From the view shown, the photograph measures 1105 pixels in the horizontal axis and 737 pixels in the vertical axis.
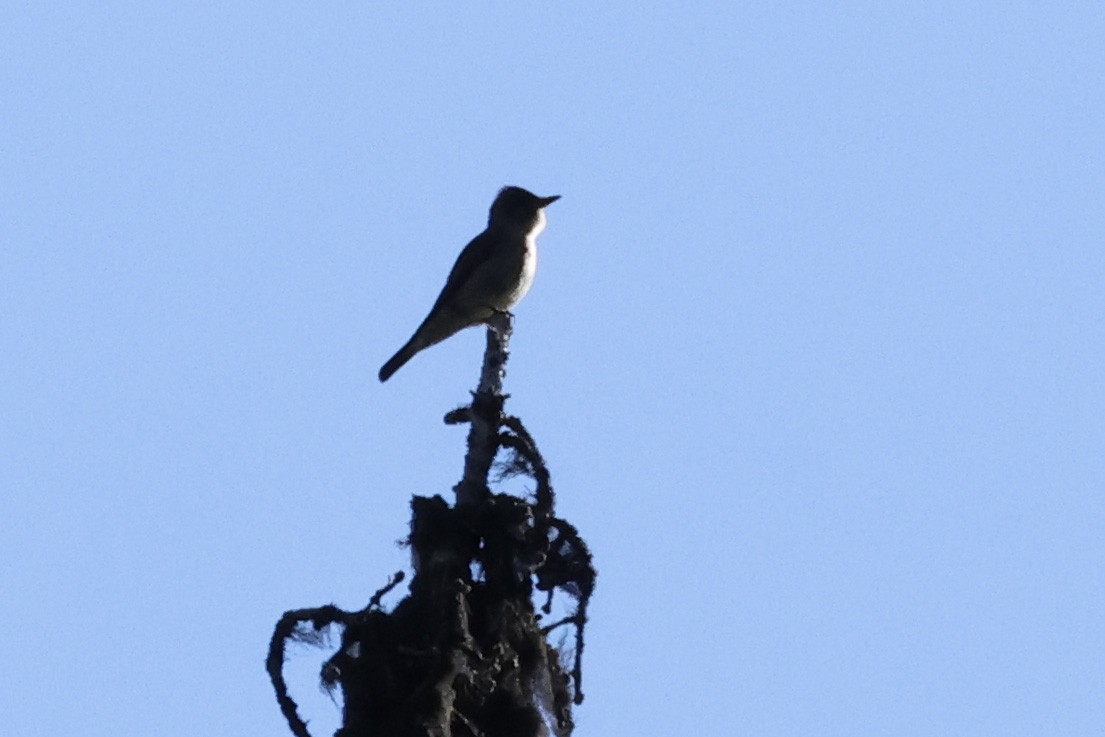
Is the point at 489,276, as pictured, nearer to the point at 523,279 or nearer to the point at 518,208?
the point at 523,279

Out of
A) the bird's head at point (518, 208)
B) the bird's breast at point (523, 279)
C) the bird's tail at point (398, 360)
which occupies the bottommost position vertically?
the bird's tail at point (398, 360)

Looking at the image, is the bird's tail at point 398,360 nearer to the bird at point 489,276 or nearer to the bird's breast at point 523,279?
the bird at point 489,276

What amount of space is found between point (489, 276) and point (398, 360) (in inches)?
35.3

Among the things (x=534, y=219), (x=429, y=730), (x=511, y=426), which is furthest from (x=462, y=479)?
(x=534, y=219)

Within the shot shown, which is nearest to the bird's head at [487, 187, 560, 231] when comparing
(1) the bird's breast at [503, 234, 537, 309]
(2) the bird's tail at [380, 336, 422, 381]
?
(1) the bird's breast at [503, 234, 537, 309]

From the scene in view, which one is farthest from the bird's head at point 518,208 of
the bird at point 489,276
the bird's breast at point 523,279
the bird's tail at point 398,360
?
the bird's tail at point 398,360

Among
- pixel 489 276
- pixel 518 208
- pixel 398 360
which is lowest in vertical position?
pixel 398 360

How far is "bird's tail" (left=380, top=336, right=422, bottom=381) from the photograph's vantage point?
458 inches

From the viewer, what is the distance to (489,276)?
11.2 m

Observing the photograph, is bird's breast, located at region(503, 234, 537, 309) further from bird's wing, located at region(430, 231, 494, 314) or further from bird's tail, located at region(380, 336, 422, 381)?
bird's tail, located at region(380, 336, 422, 381)

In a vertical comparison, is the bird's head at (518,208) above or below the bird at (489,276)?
above

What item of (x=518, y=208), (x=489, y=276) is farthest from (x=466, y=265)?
(x=518, y=208)

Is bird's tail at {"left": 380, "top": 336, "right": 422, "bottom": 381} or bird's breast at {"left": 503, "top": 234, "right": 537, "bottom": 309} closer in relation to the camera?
bird's breast at {"left": 503, "top": 234, "right": 537, "bottom": 309}

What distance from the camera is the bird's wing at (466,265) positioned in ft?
37.4
